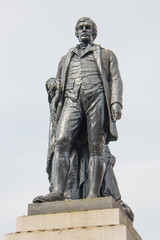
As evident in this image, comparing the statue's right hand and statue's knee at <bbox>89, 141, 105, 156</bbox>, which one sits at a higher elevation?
the statue's right hand

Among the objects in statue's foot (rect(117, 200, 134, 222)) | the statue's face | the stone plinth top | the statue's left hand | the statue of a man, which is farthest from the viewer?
the statue's face

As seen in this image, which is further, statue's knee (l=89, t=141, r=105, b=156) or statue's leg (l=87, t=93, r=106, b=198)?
statue's knee (l=89, t=141, r=105, b=156)

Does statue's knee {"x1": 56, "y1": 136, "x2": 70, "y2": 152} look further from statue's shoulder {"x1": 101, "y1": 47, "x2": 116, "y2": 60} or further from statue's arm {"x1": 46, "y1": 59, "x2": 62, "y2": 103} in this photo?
statue's shoulder {"x1": 101, "y1": 47, "x2": 116, "y2": 60}

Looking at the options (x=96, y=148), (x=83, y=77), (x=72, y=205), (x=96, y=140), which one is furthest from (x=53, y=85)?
(x=72, y=205)

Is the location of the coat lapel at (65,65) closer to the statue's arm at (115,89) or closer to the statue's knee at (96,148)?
the statue's arm at (115,89)

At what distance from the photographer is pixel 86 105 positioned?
10008 millimetres

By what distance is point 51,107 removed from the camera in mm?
10656

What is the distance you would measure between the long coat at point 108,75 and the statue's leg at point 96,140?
17 cm

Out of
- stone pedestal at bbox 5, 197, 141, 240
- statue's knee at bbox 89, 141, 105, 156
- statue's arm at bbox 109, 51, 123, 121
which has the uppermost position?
statue's arm at bbox 109, 51, 123, 121

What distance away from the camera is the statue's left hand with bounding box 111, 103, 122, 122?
9.98 meters

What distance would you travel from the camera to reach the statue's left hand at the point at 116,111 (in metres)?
9.98

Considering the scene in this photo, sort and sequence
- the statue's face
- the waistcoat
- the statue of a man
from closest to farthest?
1. the statue of a man
2. the waistcoat
3. the statue's face

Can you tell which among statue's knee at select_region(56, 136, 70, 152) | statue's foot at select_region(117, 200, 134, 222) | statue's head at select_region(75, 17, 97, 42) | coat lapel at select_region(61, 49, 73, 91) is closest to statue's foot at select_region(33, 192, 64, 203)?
statue's knee at select_region(56, 136, 70, 152)

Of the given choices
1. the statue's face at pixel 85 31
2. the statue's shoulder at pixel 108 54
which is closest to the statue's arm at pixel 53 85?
the statue's face at pixel 85 31
